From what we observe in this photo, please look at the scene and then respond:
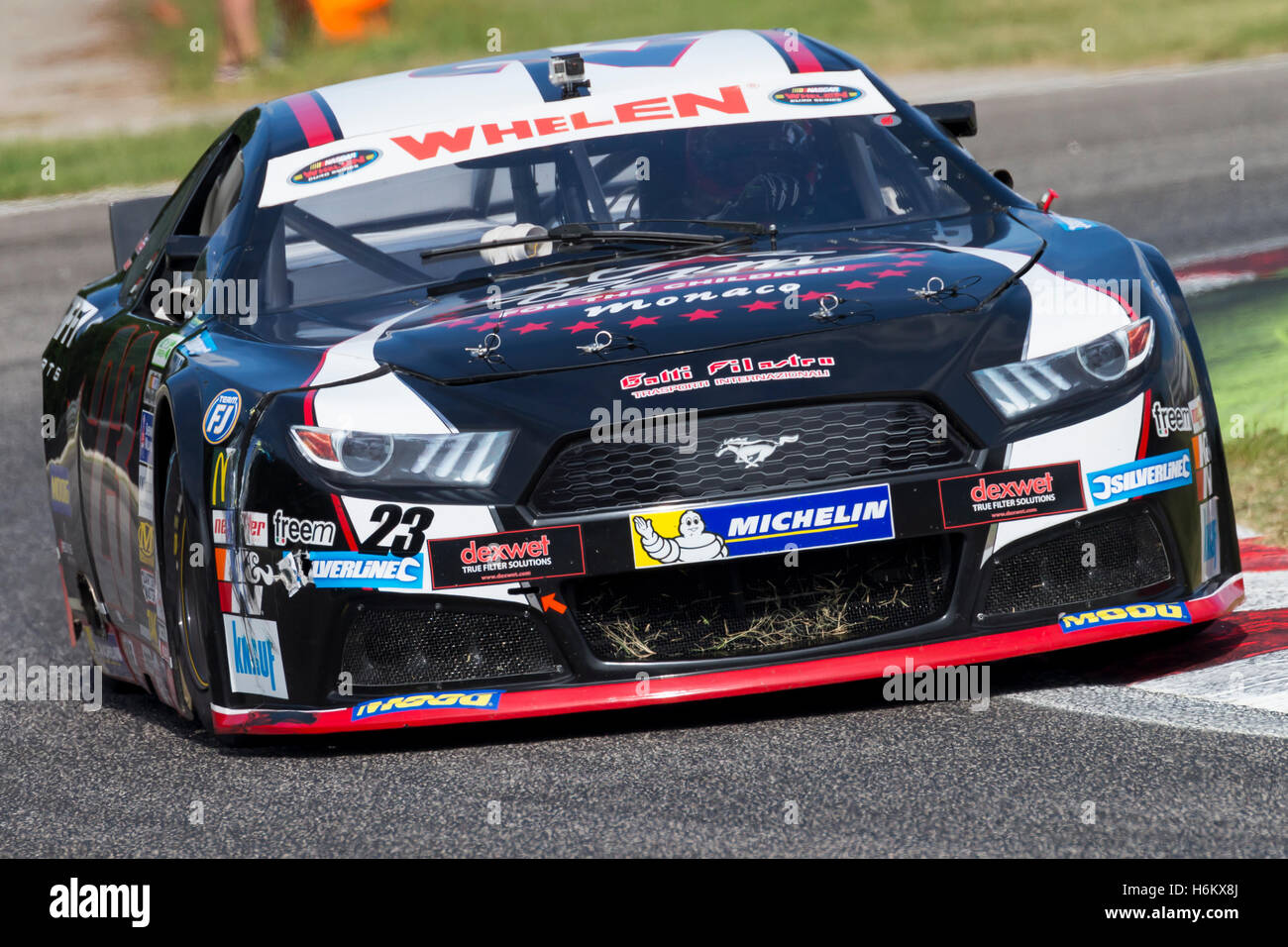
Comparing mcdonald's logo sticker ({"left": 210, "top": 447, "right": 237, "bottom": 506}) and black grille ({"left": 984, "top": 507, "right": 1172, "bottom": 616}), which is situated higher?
mcdonald's logo sticker ({"left": 210, "top": 447, "right": 237, "bottom": 506})

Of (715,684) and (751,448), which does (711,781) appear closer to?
(715,684)

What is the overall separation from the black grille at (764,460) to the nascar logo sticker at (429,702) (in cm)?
39

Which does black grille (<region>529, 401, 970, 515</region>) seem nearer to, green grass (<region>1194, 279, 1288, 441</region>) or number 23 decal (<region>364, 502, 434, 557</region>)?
number 23 decal (<region>364, 502, 434, 557</region>)

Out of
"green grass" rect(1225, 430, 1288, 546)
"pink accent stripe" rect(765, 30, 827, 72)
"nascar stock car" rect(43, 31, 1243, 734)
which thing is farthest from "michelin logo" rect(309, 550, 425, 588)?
"green grass" rect(1225, 430, 1288, 546)

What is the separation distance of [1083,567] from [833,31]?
21591mm

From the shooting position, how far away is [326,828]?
3.96 m

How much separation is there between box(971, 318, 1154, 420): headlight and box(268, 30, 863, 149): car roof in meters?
1.62

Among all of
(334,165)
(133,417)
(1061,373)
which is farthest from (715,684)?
(334,165)

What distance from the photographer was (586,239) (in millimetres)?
5137

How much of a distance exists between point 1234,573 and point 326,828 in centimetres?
197

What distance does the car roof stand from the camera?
5.55 metres

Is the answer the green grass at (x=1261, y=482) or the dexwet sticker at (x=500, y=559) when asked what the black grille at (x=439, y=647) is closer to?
the dexwet sticker at (x=500, y=559)

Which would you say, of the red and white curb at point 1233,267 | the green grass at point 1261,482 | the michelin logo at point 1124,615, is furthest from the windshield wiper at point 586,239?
the red and white curb at point 1233,267
